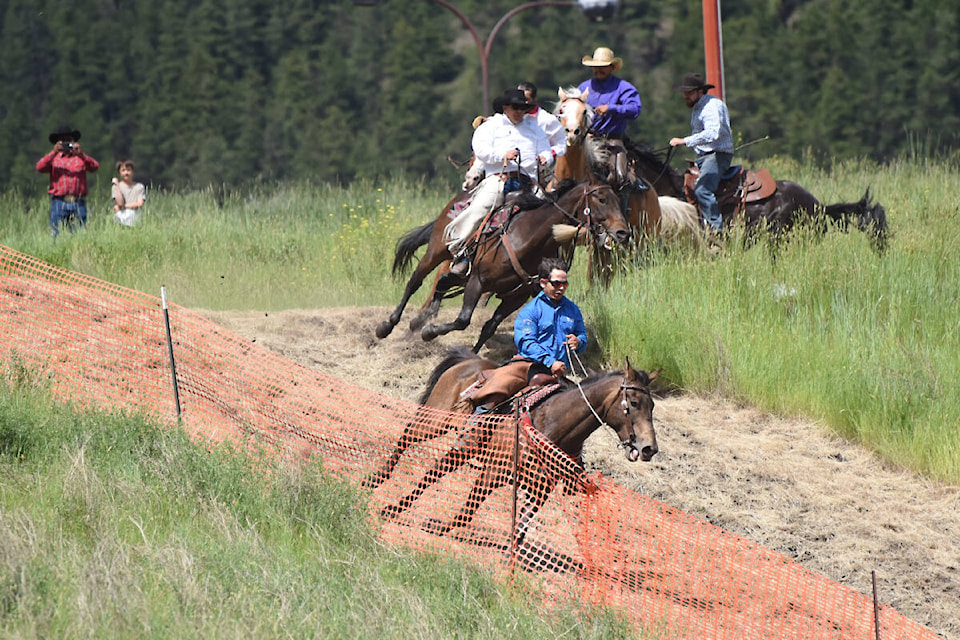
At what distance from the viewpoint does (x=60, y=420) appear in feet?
35.8

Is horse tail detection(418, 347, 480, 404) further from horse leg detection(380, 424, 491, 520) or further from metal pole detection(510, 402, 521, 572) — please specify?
metal pole detection(510, 402, 521, 572)

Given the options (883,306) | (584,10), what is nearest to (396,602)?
(883,306)

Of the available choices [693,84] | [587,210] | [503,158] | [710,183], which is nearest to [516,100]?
[503,158]

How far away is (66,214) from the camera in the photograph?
20.4 m

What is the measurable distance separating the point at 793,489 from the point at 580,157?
434 cm

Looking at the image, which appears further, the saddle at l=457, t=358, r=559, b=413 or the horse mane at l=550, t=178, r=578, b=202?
the horse mane at l=550, t=178, r=578, b=202

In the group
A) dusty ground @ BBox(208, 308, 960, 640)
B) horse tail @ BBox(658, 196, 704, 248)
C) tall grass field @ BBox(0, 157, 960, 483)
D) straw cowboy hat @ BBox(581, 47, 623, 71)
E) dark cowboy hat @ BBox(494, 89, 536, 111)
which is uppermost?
straw cowboy hat @ BBox(581, 47, 623, 71)

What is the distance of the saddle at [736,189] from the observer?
17.4 m

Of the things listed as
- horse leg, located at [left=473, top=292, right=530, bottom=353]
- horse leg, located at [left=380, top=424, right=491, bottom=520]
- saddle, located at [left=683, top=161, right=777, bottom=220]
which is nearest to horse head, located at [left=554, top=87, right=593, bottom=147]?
horse leg, located at [left=473, top=292, right=530, bottom=353]

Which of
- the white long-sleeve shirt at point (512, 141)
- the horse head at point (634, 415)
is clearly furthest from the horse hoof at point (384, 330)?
the horse head at point (634, 415)

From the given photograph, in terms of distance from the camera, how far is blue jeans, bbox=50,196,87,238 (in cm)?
2020

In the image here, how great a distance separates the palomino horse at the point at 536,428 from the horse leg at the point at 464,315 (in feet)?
11.7

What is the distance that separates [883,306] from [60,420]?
889cm

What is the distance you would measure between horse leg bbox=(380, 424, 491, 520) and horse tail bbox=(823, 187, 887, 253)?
8.69 metres
